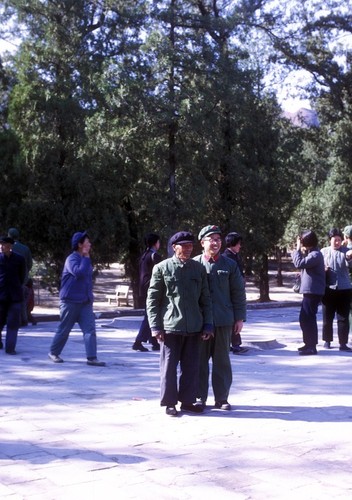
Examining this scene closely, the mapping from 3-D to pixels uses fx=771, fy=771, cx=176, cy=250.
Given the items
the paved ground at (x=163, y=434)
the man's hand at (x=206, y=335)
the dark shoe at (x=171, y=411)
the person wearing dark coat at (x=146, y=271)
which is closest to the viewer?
the paved ground at (x=163, y=434)

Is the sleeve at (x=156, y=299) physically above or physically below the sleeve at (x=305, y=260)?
below

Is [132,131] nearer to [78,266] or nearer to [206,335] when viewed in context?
[78,266]

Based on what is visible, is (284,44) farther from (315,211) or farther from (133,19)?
(315,211)

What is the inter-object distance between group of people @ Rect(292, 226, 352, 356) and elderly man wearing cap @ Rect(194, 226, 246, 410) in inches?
130

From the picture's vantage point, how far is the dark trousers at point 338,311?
11383mm

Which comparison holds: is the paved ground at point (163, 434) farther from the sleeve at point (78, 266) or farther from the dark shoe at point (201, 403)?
the sleeve at point (78, 266)

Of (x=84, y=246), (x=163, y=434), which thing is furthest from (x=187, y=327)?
(x=84, y=246)

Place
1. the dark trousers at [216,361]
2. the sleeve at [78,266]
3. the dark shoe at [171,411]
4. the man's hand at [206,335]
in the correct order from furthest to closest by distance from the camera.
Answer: the sleeve at [78,266] < the dark trousers at [216,361] < the man's hand at [206,335] < the dark shoe at [171,411]

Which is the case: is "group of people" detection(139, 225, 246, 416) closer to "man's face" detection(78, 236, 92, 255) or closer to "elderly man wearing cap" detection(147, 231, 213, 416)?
"elderly man wearing cap" detection(147, 231, 213, 416)

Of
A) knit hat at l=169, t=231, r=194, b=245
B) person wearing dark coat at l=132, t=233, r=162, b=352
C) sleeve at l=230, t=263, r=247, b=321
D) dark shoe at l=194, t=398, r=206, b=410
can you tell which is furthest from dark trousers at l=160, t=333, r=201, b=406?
person wearing dark coat at l=132, t=233, r=162, b=352

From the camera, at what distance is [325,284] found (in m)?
11.1

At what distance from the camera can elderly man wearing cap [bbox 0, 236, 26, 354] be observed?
35.3ft

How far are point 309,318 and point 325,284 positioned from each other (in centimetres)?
59

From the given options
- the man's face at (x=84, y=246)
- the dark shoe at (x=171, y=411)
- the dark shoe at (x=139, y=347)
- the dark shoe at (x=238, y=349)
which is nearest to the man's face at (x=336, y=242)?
the dark shoe at (x=238, y=349)
